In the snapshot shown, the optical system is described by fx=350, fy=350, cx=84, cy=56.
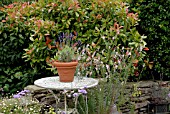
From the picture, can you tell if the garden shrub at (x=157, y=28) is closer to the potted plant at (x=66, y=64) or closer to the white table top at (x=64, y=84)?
the white table top at (x=64, y=84)

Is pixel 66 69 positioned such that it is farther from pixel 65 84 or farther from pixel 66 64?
pixel 65 84

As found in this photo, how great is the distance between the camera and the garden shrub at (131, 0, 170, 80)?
17.8ft

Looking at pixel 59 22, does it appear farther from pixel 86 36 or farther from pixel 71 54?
pixel 71 54

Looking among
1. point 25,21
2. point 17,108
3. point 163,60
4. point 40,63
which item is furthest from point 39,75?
point 163,60

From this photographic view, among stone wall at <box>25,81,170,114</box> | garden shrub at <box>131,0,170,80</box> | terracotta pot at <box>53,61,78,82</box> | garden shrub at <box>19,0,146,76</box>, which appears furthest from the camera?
garden shrub at <box>131,0,170,80</box>

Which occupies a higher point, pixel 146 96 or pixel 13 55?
pixel 13 55

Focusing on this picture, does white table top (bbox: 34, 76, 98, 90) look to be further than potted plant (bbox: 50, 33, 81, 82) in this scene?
No

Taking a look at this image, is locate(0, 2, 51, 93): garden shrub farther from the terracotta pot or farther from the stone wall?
the stone wall

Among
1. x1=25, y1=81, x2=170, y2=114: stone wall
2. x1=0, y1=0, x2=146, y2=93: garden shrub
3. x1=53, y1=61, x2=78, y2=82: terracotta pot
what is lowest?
x1=25, y1=81, x2=170, y2=114: stone wall

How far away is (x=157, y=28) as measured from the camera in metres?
5.50

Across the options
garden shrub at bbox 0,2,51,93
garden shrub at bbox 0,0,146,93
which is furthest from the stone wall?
garden shrub at bbox 0,2,51,93

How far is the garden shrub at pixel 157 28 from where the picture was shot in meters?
5.43

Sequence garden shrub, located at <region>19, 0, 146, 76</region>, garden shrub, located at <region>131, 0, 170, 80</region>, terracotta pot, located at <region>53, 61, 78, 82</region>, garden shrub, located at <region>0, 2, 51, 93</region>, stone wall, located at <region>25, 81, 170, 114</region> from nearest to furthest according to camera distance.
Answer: terracotta pot, located at <region>53, 61, 78, 82</region> → garden shrub, located at <region>19, 0, 146, 76</region> → stone wall, located at <region>25, 81, 170, 114</region> → garden shrub, located at <region>0, 2, 51, 93</region> → garden shrub, located at <region>131, 0, 170, 80</region>

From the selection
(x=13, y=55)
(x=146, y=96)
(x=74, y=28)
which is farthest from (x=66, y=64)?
(x=146, y=96)
